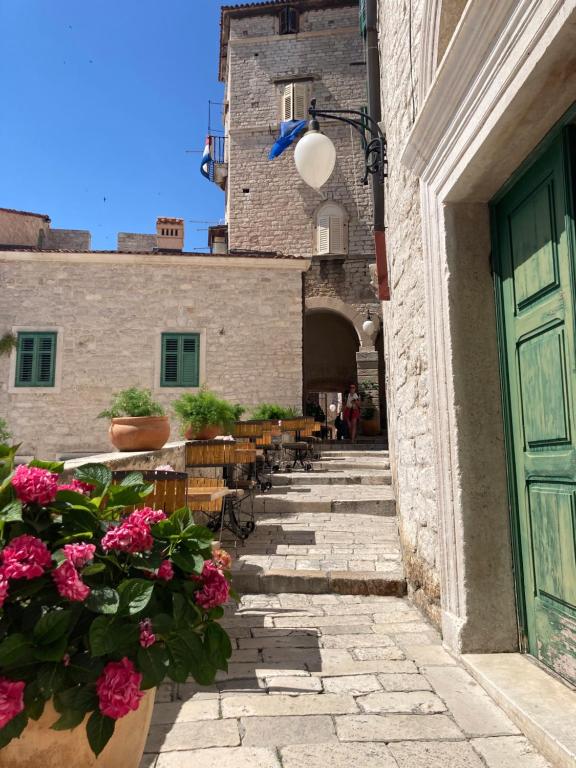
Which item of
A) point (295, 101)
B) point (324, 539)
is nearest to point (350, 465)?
point (324, 539)

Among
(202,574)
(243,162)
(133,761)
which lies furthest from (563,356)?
(243,162)

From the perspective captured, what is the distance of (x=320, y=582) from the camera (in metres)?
4.37

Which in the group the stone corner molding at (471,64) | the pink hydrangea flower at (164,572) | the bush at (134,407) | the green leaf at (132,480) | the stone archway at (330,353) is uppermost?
the stone archway at (330,353)

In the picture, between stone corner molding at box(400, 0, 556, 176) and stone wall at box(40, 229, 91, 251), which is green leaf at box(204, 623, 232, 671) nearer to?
stone corner molding at box(400, 0, 556, 176)

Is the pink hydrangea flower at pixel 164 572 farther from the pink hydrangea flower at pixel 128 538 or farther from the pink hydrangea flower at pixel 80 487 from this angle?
the pink hydrangea flower at pixel 80 487

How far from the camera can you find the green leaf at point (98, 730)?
1.41 metres

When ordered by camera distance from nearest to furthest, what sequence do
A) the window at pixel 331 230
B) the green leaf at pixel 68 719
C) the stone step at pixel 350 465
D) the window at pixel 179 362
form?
the green leaf at pixel 68 719
the stone step at pixel 350 465
the window at pixel 179 362
the window at pixel 331 230

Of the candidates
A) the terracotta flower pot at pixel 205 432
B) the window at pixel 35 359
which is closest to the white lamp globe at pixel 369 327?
the window at pixel 35 359

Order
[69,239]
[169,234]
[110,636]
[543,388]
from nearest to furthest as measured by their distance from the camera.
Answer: [110,636]
[543,388]
[169,234]
[69,239]

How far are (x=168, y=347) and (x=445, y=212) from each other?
36.8ft

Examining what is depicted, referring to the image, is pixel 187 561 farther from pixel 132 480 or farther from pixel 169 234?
pixel 169 234

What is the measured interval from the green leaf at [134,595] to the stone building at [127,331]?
12077mm

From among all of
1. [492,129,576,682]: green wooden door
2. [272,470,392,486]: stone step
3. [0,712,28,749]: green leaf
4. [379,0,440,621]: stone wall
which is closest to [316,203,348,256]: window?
[272,470,392,486]: stone step

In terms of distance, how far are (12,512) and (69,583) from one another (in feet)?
0.82
